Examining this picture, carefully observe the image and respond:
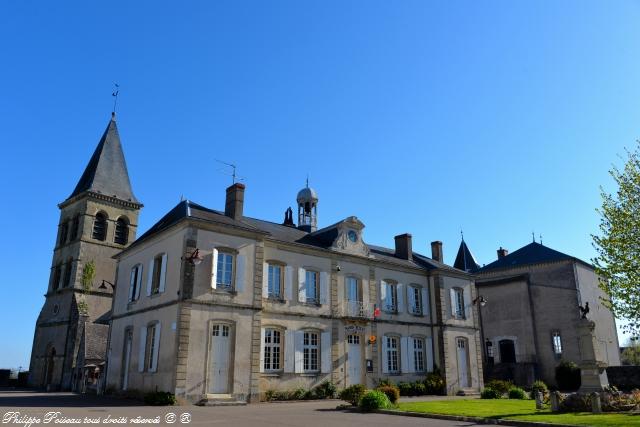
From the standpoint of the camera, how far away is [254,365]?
17.5 metres

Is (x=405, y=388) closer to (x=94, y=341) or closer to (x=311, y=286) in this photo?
(x=311, y=286)

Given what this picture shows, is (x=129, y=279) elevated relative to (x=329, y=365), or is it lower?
elevated

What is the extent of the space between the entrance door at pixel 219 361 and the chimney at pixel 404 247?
12.2 m

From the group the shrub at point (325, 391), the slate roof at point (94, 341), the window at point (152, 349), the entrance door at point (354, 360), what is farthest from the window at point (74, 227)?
the shrub at point (325, 391)

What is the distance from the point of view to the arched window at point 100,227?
115 ft

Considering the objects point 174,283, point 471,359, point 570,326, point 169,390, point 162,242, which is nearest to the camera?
point 169,390

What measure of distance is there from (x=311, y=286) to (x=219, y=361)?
5578mm

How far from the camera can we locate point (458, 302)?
1045 inches

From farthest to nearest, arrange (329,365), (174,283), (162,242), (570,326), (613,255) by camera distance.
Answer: (570,326), (329,365), (162,242), (174,283), (613,255)

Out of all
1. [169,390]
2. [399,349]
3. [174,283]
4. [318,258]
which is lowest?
[169,390]

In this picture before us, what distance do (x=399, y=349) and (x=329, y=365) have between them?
4.35 metres

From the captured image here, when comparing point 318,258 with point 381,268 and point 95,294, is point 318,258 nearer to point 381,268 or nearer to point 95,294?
point 381,268

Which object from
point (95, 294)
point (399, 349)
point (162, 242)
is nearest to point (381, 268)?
point (399, 349)

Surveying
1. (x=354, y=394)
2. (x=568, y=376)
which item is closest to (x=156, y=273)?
(x=354, y=394)
